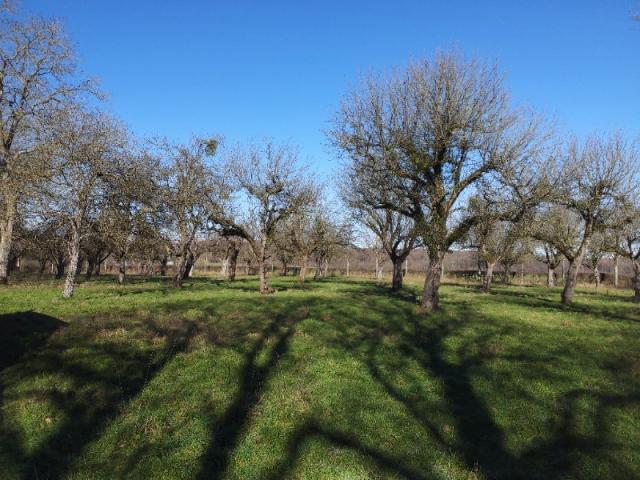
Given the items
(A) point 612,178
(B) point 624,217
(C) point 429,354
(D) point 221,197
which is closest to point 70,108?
(D) point 221,197

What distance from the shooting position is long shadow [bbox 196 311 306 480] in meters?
7.25

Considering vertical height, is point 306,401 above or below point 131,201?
below

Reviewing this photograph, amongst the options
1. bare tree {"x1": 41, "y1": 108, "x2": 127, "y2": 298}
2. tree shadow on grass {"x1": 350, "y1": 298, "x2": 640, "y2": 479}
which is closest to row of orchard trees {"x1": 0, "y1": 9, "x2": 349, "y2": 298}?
bare tree {"x1": 41, "y1": 108, "x2": 127, "y2": 298}

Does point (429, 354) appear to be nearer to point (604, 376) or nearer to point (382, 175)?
point (604, 376)

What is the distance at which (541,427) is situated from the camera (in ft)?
28.4

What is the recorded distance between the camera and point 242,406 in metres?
9.04

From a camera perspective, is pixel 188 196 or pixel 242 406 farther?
pixel 188 196

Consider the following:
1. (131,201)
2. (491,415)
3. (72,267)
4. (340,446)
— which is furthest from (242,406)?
(131,201)

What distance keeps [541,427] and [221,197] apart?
86.8 feet

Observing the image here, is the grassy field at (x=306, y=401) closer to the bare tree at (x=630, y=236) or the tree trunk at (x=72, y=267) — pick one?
the tree trunk at (x=72, y=267)

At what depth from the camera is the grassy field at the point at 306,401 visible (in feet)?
23.9

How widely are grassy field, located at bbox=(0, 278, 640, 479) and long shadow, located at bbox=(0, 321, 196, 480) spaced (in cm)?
4

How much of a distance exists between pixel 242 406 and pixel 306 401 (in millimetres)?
1385

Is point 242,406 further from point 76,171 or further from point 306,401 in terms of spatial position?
point 76,171
